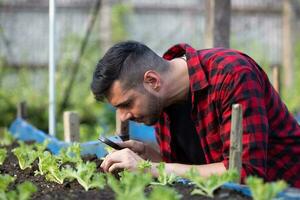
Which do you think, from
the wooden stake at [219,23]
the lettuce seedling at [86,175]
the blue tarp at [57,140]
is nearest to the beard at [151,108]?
the lettuce seedling at [86,175]

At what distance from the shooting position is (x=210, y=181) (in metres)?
2.63

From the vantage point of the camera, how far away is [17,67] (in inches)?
339

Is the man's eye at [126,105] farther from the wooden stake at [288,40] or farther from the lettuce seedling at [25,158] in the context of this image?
the wooden stake at [288,40]

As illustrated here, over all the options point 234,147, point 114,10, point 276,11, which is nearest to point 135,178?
point 234,147

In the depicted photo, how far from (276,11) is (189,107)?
7.48m

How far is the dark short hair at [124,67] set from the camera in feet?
10.5

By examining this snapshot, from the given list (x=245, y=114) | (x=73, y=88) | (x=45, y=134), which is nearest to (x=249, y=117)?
(x=245, y=114)

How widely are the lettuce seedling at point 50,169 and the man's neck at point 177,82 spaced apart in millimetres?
597

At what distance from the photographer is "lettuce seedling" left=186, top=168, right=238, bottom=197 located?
2611 millimetres

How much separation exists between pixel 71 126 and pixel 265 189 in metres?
2.86

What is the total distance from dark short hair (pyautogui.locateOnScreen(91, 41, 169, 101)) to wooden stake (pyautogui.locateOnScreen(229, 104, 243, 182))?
687 millimetres

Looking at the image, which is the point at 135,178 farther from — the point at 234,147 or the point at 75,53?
the point at 75,53

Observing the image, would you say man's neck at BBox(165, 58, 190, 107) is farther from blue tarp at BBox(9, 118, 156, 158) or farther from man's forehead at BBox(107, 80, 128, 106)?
blue tarp at BBox(9, 118, 156, 158)

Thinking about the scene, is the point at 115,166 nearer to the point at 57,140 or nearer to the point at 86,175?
the point at 86,175
